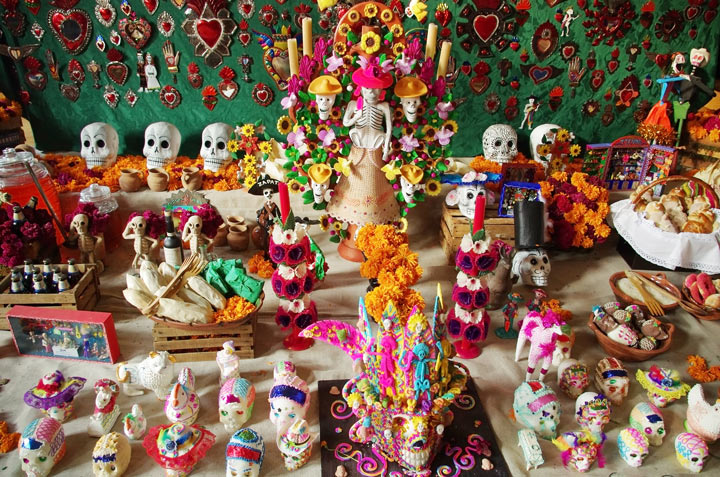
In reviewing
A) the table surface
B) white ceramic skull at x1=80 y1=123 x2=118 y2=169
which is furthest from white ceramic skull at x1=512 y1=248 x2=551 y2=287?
white ceramic skull at x1=80 y1=123 x2=118 y2=169

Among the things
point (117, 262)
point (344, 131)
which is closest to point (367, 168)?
point (344, 131)

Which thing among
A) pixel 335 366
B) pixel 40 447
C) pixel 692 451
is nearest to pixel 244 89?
pixel 335 366

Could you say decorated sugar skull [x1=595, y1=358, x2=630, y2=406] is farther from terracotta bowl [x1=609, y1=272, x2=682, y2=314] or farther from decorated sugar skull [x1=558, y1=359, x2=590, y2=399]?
terracotta bowl [x1=609, y1=272, x2=682, y2=314]

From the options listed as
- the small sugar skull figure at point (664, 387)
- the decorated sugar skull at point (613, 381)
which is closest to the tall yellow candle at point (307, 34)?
the decorated sugar skull at point (613, 381)

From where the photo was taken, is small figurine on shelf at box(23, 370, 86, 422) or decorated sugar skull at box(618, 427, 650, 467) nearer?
decorated sugar skull at box(618, 427, 650, 467)

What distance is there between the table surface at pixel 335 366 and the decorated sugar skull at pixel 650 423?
6cm

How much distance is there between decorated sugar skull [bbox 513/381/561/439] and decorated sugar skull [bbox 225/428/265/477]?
46.8 inches

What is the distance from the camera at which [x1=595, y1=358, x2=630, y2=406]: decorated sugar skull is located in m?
2.50

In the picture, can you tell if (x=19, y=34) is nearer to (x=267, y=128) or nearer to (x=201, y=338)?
(x=267, y=128)

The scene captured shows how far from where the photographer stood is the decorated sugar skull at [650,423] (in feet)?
7.53

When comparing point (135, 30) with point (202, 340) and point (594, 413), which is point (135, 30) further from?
point (594, 413)

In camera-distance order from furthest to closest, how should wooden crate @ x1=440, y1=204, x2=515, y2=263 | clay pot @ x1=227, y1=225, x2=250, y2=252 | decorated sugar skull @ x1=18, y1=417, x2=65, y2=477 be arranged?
clay pot @ x1=227, y1=225, x2=250, y2=252
wooden crate @ x1=440, y1=204, x2=515, y2=263
decorated sugar skull @ x1=18, y1=417, x2=65, y2=477

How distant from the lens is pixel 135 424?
2.28m

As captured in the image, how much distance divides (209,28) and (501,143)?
2.66 meters
